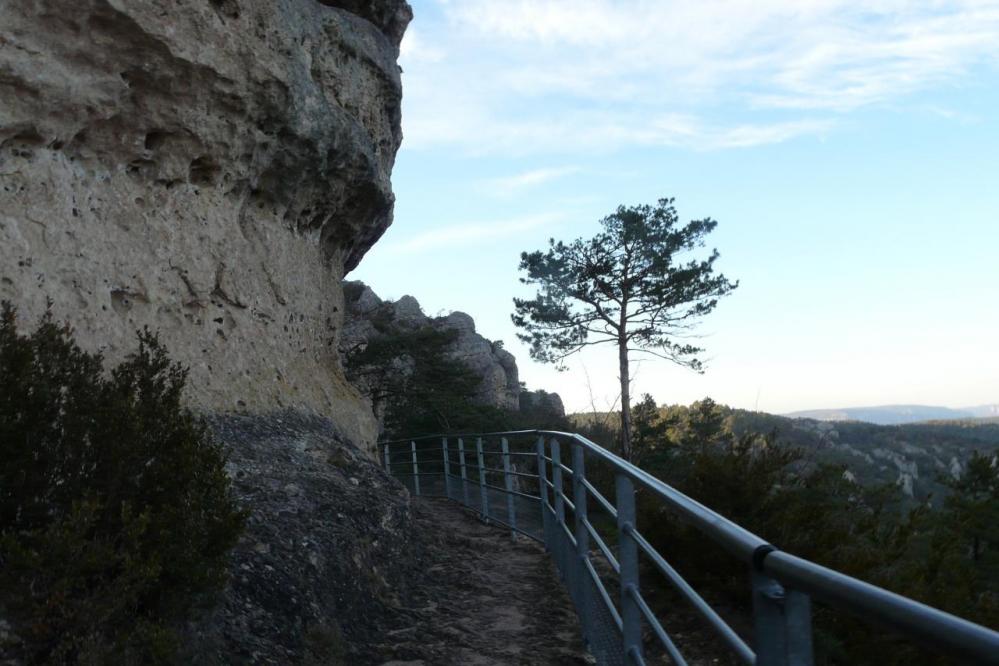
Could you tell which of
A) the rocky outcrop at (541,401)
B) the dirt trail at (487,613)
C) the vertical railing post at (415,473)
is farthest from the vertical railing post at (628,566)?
the rocky outcrop at (541,401)

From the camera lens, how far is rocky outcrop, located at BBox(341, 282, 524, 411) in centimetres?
2570

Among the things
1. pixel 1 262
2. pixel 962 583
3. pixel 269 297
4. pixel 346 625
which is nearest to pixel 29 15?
pixel 1 262

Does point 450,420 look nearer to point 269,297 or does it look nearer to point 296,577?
point 269,297

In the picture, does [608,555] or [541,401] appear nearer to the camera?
[608,555]

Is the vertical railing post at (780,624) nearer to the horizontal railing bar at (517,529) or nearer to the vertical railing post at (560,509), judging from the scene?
the vertical railing post at (560,509)

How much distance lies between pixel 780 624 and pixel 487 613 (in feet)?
15.7

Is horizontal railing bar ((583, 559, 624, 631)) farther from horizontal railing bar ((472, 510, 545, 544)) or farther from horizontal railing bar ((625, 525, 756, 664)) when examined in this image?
horizontal railing bar ((472, 510, 545, 544))

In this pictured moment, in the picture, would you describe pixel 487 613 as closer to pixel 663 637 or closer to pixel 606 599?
pixel 606 599

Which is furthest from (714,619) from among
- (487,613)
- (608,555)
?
(487,613)

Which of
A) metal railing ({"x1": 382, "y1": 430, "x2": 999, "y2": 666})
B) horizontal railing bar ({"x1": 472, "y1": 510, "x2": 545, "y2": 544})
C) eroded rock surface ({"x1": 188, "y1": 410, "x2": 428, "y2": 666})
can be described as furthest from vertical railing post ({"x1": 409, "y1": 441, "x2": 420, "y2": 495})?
metal railing ({"x1": 382, "y1": 430, "x2": 999, "y2": 666})

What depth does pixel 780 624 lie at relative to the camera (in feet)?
5.11

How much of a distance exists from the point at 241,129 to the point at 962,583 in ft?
30.6

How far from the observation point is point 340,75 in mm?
10336

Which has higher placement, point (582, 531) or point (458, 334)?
point (458, 334)
